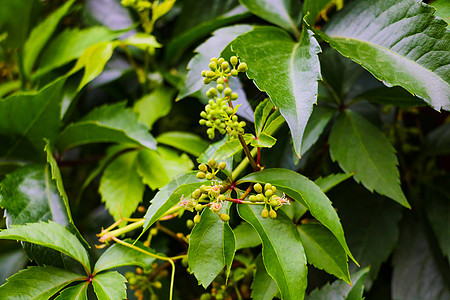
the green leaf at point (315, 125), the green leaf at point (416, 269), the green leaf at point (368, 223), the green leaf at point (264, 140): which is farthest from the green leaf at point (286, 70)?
the green leaf at point (416, 269)

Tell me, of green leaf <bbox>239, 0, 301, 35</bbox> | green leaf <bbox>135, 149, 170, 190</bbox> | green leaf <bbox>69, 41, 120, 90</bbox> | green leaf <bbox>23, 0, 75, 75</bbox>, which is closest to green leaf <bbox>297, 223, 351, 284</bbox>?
green leaf <bbox>135, 149, 170, 190</bbox>

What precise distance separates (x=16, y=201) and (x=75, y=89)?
31 cm

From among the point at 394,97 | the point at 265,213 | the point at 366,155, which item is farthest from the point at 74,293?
the point at 394,97

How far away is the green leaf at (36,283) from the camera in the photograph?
1.86 ft

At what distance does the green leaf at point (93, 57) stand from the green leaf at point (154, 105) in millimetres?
142

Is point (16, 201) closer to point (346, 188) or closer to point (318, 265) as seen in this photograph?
point (318, 265)

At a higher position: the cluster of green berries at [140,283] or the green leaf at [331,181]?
the green leaf at [331,181]

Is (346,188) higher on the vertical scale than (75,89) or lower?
lower

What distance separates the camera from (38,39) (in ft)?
3.31

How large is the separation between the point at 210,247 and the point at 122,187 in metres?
0.33

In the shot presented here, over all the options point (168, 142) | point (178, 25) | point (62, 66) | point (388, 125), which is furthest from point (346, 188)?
point (62, 66)

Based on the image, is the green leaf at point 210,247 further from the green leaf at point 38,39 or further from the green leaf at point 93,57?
the green leaf at point 38,39

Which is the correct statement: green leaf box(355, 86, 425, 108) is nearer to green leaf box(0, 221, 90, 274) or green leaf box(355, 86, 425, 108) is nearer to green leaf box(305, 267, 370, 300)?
green leaf box(305, 267, 370, 300)

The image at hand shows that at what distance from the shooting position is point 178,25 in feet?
3.44
